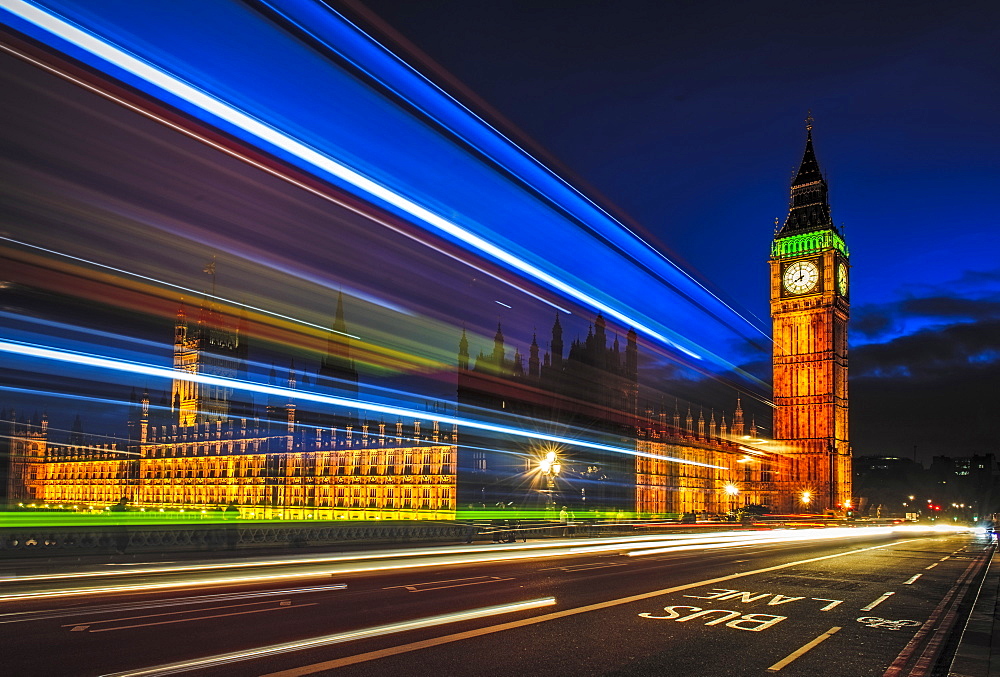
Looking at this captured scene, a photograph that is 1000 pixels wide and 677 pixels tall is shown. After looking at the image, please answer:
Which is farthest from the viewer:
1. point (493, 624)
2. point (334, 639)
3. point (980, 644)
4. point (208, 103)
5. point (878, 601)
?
point (208, 103)

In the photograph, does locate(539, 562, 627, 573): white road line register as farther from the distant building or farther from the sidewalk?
the distant building

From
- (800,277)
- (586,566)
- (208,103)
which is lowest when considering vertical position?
(586,566)

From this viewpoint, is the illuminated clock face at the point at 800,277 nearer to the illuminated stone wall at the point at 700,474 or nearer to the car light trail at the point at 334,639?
the illuminated stone wall at the point at 700,474

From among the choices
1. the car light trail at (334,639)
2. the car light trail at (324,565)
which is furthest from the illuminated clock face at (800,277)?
the car light trail at (334,639)

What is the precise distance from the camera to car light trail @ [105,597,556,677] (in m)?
8.98

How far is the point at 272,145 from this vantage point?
2078 cm

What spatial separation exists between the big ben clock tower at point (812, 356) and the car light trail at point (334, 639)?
112681 mm

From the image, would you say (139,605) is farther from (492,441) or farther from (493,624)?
(492,441)

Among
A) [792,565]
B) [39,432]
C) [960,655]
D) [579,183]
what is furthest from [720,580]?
[39,432]

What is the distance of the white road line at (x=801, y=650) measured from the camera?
32.7 feet

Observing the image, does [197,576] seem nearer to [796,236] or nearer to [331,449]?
[331,449]

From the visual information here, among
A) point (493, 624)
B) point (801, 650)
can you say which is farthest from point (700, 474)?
point (801, 650)

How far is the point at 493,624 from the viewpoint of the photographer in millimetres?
12312

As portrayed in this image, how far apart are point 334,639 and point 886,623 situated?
954 cm
